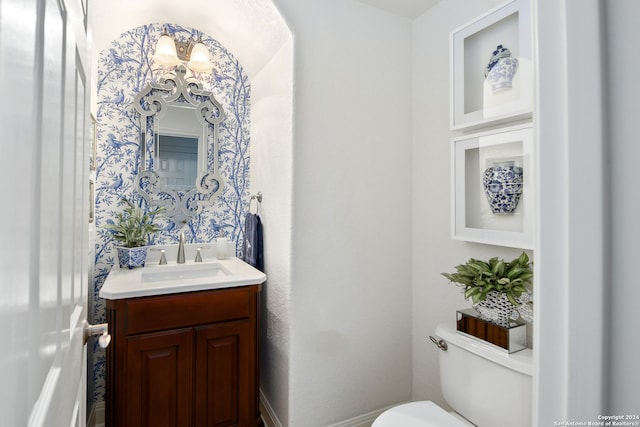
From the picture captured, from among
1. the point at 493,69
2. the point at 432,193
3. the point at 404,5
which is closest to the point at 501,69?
the point at 493,69

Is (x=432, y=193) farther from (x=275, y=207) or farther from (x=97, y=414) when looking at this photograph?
(x=97, y=414)

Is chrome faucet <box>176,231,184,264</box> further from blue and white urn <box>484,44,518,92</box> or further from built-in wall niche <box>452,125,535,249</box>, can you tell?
blue and white urn <box>484,44,518,92</box>

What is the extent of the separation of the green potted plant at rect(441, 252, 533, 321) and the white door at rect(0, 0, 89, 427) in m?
1.29

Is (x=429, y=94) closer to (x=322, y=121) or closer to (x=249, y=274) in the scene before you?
(x=322, y=121)

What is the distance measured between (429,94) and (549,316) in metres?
1.84

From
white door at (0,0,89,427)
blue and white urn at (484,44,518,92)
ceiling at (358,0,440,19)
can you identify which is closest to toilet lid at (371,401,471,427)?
white door at (0,0,89,427)

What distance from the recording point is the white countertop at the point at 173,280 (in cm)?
149

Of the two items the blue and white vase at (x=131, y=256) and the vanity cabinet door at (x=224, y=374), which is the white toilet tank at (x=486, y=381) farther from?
the blue and white vase at (x=131, y=256)

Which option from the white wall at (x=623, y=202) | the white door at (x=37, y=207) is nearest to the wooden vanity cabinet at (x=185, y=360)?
the white door at (x=37, y=207)

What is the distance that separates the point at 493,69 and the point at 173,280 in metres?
1.82

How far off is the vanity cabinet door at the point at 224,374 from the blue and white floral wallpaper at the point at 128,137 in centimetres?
70

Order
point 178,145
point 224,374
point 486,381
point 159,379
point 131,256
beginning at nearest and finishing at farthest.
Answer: point 486,381
point 159,379
point 224,374
point 131,256
point 178,145

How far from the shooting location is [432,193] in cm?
192

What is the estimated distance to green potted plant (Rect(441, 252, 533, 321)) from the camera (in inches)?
49.8
